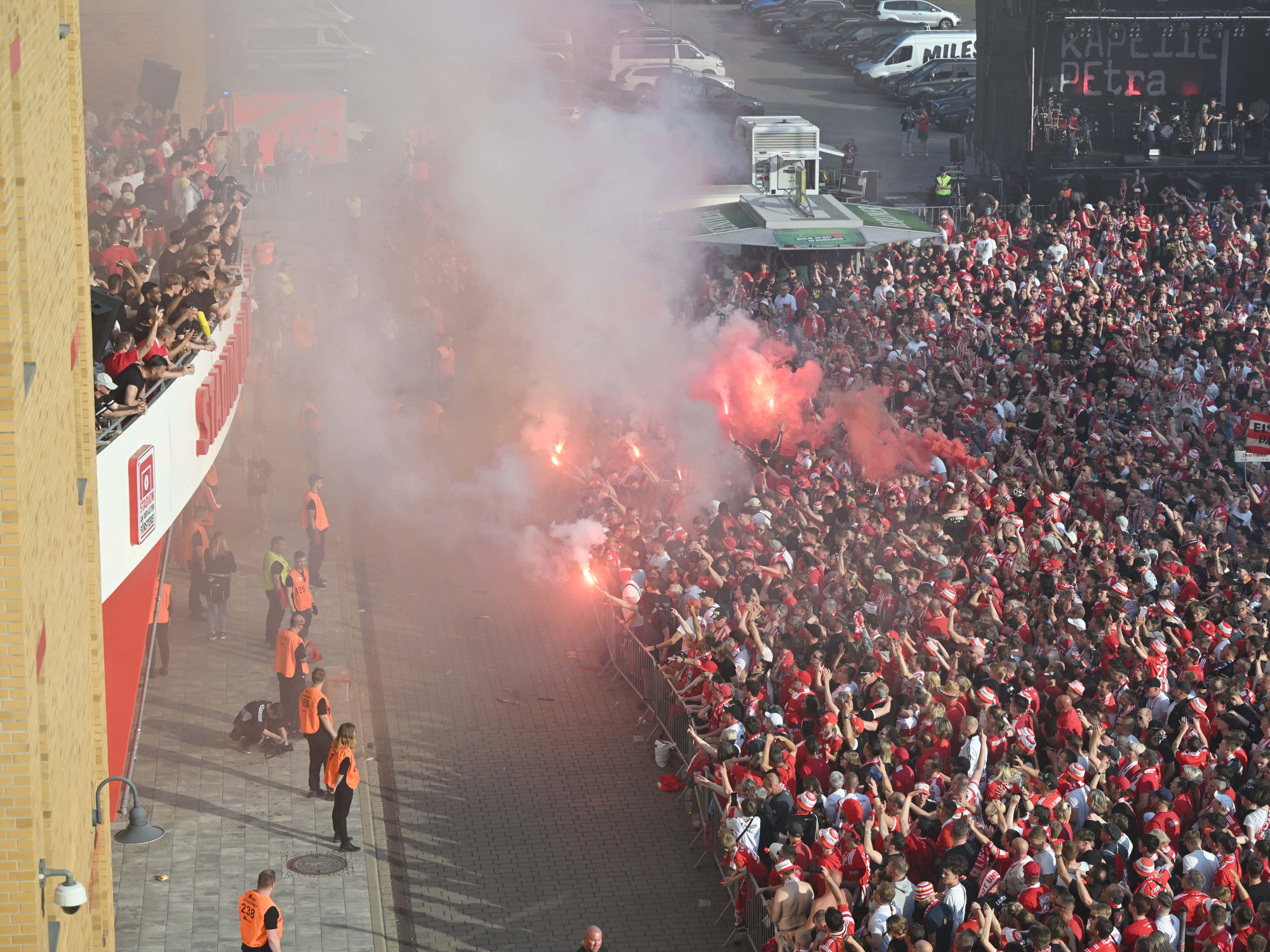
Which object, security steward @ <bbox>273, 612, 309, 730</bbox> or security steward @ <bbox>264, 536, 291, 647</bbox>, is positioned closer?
security steward @ <bbox>273, 612, 309, 730</bbox>

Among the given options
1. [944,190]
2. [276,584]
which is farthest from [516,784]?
[944,190]

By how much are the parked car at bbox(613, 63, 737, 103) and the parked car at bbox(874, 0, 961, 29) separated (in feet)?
27.4

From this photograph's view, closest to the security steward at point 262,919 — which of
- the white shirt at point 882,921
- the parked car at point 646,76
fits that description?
the white shirt at point 882,921

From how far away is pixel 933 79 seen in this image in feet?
129

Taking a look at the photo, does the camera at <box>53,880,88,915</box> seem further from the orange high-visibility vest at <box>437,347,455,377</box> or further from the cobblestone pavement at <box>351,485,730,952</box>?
the orange high-visibility vest at <box>437,347,455,377</box>

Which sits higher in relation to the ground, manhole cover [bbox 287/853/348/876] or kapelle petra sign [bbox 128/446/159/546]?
kapelle petra sign [bbox 128/446/159/546]

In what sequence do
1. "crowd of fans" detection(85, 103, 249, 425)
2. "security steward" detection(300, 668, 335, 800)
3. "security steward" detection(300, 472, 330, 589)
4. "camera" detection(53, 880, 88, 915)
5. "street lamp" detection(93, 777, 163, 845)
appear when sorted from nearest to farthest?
"camera" detection(53, 880, 88, 915)
"street lamp" detection(93, 777, 163, 845)
"crowd of fans" detection(85, 103, 249, 425)
"security steward" detection(300, 668, 335, 800)
"security steward" detection(300, 472, 330, 589)

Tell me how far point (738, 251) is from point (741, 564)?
42.0 ft

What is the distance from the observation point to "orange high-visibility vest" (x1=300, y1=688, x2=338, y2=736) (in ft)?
39.2

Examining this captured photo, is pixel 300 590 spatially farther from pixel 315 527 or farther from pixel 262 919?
pixel 262 919

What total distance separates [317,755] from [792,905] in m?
4.38

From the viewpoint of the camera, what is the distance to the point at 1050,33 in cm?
2795

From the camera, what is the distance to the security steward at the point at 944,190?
2855 cm

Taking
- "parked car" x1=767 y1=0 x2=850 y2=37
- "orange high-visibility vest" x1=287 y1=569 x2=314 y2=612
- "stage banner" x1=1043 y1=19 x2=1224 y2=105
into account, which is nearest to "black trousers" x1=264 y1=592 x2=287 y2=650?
"orange high-visibility vest" x1=287 y1=569 x2=314 y2=612
